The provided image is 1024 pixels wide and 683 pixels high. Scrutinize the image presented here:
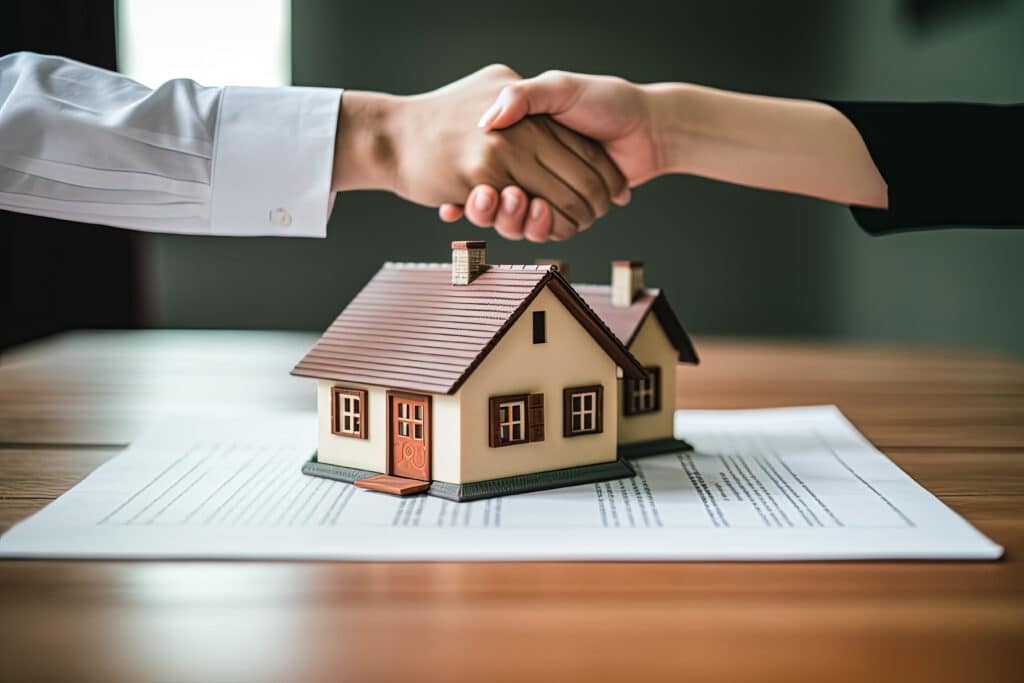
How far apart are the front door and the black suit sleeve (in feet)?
3.08

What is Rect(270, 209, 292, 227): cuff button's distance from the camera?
1.67m

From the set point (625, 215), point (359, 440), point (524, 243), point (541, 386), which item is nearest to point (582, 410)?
point (541, 386)

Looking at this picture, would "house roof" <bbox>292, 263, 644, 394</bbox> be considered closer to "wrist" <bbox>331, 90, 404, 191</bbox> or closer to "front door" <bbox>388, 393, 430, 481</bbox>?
"front door" <bbox>388, 393, 430, 481</bbox>

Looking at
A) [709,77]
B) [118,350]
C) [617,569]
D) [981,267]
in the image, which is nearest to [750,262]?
[709,77]

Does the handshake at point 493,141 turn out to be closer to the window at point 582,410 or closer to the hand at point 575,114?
the hand at point 575,114

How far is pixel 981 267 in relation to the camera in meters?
2.98

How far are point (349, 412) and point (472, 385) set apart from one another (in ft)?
0.62

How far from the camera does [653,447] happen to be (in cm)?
149

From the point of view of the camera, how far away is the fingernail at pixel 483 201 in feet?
5.58

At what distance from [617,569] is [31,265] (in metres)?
2.54

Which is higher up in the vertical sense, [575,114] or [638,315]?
[575,114]

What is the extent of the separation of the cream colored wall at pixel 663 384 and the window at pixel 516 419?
0.19 metres

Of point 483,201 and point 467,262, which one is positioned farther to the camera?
A: point 483,201

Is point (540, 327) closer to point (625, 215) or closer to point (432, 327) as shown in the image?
point (432, 327)
